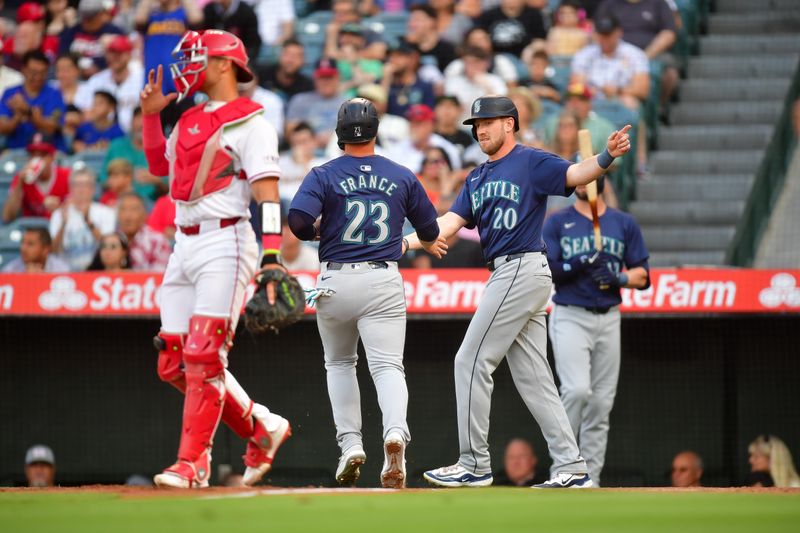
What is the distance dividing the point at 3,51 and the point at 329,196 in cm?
914

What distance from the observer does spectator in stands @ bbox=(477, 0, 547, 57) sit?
11961 mm

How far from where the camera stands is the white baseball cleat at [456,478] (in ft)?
19.5

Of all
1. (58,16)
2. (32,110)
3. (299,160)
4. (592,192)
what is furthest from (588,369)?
(58,16)

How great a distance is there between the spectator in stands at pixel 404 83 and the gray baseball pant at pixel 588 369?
14.9ft

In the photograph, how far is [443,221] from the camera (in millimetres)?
6324

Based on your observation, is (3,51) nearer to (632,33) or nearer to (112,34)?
(112,34)

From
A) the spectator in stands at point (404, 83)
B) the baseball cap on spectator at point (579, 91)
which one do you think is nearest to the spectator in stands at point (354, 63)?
the spectator in stands at point (404, 83)

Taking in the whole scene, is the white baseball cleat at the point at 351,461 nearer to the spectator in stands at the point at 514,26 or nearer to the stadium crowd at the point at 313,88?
the stadium crowd at the point at 313,88

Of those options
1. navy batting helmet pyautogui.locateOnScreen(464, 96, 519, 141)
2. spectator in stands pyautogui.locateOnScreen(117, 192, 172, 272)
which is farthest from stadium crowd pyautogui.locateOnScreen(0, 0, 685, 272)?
navy batting helmet pyautogui.locateOnScreen(464, 96, 519, 141)

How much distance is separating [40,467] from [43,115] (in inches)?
177

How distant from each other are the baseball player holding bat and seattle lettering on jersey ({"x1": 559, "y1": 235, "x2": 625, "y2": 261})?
8.04 ft

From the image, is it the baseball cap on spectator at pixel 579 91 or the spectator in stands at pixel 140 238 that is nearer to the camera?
the spectator in stands at pixel 140 238

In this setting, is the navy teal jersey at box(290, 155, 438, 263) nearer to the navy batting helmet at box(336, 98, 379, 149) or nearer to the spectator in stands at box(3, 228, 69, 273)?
the navy batting helmet at box(336, 98, 379, 149)

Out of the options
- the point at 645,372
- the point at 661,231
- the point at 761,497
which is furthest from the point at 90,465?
the point at 761,497
